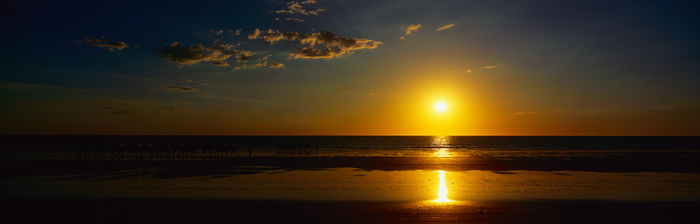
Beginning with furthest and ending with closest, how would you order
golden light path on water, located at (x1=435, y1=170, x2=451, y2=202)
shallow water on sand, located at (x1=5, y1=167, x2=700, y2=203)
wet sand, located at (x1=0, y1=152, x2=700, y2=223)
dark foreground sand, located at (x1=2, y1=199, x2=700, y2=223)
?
1. shallow water on sand, located at (x1=5, y1=167, x2=700, y2=203)
2. golden light path on water, located at (x1=435, y1=170, x2=451, y2=202)
3. wet sand, located at (x1=0, y1=152, x2=700, y2=223)
4. dark foreground sand, located at (x1=2, y1=199, x2=700, y2=223)

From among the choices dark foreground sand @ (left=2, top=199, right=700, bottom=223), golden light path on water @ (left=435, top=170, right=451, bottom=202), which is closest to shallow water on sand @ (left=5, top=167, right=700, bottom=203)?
golden light path on water @ (left=435, top=170, right=451, bottom=202)

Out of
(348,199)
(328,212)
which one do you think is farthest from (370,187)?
(328,212)

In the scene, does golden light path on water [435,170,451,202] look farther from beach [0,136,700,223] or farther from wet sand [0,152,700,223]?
wet sand [0,152,700,223]

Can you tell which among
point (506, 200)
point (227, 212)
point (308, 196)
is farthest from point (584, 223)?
point (227, 212)

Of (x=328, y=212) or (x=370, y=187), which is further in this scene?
(x=370, y=187)

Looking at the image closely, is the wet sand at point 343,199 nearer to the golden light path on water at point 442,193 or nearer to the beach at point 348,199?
the beach at point 348,199

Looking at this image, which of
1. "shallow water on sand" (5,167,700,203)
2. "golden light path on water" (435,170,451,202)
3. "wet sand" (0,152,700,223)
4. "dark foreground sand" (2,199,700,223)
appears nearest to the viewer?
"dark foreground sand" (2,199,700,223)

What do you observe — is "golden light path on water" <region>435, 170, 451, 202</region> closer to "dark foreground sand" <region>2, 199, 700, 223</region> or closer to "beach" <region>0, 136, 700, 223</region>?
"beach" <region>0, 136, 700, 223</region>

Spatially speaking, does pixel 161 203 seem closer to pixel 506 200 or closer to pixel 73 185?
pixel 73 185

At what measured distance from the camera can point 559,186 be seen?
65.0ft

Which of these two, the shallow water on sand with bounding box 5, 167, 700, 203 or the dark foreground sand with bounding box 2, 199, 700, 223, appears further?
the shallow water on sand with bounding box 5, 167, 700, 203

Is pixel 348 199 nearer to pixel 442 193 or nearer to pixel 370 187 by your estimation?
pixel 370 187

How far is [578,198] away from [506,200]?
3.40m

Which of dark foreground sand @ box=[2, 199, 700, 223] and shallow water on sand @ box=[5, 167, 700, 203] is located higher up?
shallow water on sand @ box=[5, 167, 700, 203]
